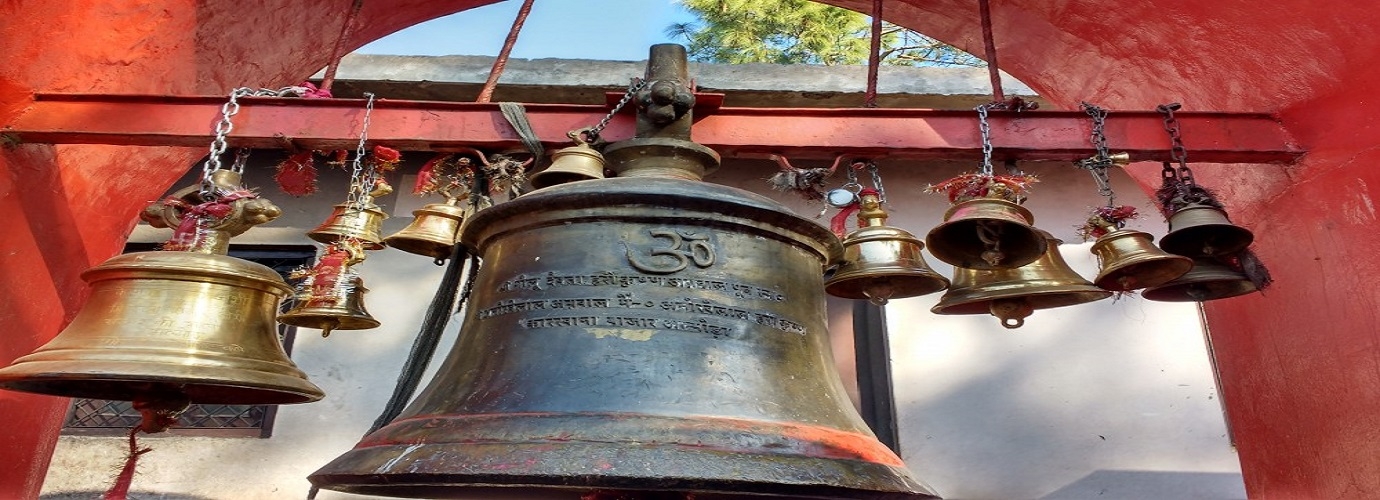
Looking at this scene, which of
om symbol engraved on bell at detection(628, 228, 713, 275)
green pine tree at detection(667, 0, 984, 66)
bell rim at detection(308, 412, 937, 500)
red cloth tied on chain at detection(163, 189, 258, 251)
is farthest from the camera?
green pine tree at detection(667, 0, 984, 66)

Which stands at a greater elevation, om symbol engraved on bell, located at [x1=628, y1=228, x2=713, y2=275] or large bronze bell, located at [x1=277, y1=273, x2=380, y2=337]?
large bronze bell, located at [x1=277, y1=273, x2=380, y2=337]

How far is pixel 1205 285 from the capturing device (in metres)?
2.90

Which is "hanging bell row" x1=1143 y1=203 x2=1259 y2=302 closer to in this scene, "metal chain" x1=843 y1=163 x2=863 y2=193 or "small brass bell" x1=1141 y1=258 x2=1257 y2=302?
"small brass bell" x1=1141 y1=258 x2=1257 y2=302

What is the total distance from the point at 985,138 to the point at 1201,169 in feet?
4.53

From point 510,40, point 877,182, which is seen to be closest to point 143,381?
point 510,40

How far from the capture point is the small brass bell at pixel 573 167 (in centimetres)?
235

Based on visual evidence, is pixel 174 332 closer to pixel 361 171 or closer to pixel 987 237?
pixel 361 171

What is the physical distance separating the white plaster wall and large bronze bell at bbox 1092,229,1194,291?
1.94m

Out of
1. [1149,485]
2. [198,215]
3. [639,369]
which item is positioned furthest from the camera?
[1149,485]

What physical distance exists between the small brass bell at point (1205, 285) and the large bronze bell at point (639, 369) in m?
1.45

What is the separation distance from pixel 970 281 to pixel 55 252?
10.8 feet

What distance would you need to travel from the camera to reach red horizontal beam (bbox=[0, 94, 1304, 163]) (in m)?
2.58

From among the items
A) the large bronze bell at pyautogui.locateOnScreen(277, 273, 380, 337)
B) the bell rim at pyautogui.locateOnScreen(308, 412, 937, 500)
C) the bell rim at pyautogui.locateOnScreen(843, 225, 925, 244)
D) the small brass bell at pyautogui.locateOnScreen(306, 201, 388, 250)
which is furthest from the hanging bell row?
the large bronze bell at pyautogui.locateOnScreen(277, 273, 380, 337)

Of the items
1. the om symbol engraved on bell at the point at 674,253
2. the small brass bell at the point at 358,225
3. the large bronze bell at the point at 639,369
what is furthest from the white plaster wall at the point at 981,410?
the om symbol engraved on bell at the point at 674,253
